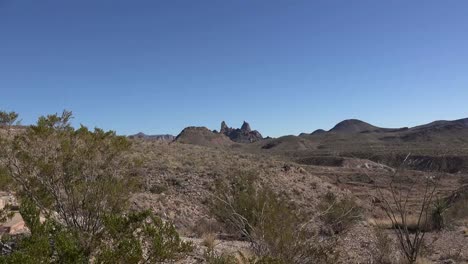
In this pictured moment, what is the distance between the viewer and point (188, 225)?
17.4 m

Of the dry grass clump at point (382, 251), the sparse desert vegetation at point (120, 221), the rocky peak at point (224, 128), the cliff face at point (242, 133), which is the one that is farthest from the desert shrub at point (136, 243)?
the rocky peak at point (224, 128)

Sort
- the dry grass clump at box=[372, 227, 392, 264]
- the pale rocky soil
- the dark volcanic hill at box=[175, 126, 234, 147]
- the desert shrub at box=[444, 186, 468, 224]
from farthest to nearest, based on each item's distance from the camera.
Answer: the dark volcanic hill at box=[175, 126, 234, 147] → the desert shrub at box=[444, 186, 468, 224] → the pale rocky soil → the dry grass clump at box=[372, 227, 392, 264]

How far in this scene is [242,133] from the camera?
17638cm

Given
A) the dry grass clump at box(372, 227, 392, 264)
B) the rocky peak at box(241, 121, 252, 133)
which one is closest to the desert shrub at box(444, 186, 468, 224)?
the dry grass clump at box(372, 227, 392, 264)

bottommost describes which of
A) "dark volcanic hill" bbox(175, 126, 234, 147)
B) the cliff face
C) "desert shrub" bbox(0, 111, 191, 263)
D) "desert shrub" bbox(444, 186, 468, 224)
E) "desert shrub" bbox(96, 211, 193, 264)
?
"desert shrub" bbox(444, 186, 468, 224)

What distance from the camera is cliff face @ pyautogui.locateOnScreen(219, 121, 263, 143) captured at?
170m

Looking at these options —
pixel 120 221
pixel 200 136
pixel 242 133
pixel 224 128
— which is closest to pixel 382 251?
pixel 120 221

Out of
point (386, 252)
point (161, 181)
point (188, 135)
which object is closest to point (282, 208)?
point (386, 252)

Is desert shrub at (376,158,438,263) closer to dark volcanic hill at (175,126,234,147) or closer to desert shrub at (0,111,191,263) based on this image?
desert shrub at (0,111,191,263)

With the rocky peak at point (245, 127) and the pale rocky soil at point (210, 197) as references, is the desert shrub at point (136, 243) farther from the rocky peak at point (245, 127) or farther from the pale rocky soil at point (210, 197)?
the rocky peak at point (245, 127)

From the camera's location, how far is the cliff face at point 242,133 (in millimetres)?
169650

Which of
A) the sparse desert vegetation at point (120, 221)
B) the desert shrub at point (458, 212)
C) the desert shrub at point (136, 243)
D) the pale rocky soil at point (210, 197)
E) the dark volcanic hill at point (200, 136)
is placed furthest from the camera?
the dark volcanic hill at point (200, 136)

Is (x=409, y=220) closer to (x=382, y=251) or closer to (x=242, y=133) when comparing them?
(x=382, y=251)

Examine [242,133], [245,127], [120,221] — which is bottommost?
[120,221]
